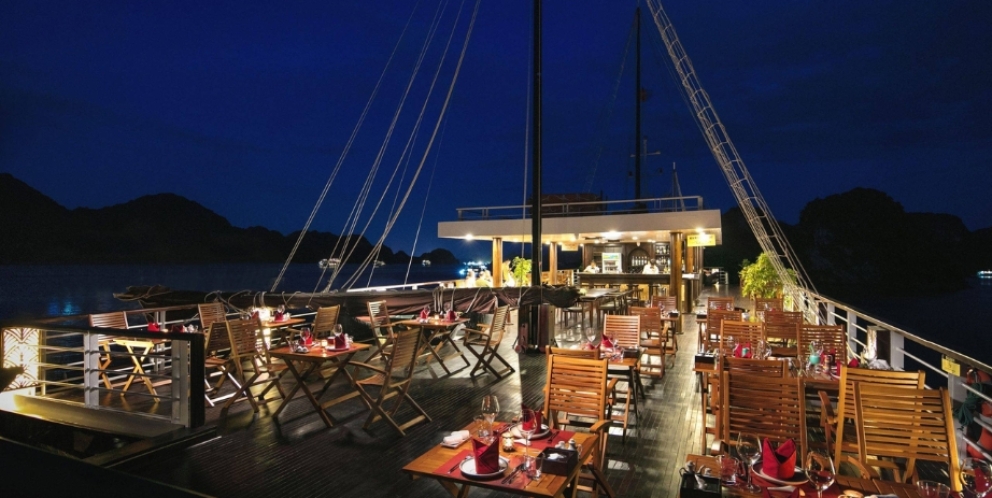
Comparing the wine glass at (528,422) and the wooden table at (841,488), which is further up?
the wine glass at (528,422)

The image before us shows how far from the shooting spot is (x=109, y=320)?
294 inches

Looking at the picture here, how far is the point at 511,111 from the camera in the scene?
63375 millimetres

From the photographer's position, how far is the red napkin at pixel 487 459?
8.31 ft

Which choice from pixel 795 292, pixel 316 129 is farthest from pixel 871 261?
pixel 316 129

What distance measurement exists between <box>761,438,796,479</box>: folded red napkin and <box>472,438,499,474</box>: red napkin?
1.19 metres

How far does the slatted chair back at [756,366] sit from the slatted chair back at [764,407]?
830 millimetres

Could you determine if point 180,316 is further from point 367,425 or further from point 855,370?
point 855,370

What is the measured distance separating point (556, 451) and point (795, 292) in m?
10.4

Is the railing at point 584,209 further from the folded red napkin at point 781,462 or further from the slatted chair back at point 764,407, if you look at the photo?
the folded red napkin at point 781,462

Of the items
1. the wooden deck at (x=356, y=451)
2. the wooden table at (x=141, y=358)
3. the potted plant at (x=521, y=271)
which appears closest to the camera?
the wooden deck at (x=356, y=451)

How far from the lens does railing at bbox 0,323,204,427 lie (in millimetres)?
4914

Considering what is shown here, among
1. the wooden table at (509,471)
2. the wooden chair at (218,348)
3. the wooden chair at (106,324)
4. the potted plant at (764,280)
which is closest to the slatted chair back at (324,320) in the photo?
the wooden chair at (218,348)

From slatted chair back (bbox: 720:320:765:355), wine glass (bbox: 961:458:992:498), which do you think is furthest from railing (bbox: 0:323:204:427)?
slatted chair back (bbox: 720:320:765:355)

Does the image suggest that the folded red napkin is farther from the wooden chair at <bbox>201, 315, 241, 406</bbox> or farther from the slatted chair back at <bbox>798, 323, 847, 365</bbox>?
the wooden chair at <bbox>201, 315, 241, 406</bbox>
